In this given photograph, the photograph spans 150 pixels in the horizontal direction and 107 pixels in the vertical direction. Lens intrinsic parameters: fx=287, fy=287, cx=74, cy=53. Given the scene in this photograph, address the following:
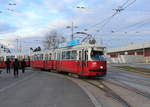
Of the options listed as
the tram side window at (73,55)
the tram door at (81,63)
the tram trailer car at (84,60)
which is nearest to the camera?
the tram trailer car at (84,60)

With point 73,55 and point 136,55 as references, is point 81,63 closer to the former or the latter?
point 73,55

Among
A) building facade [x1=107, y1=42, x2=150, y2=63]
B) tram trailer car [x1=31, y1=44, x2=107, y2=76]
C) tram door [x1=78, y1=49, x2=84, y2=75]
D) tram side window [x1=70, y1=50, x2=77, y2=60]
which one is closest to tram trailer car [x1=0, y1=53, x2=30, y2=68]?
tram trailer car [x1=31, y1=44, x2=107, y2=76]

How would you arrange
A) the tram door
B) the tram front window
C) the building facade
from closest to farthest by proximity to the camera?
the tram front window, the tram door, the building facade

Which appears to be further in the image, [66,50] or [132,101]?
[66,50]

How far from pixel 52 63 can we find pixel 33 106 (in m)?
25.4

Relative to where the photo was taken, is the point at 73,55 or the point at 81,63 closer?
the point at 81,63

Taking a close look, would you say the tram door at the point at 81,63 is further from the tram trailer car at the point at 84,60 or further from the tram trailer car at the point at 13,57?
the tram trailer car at the point at 13,57

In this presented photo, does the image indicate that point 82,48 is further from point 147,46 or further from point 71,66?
point 147,46

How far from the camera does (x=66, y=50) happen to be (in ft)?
91.7

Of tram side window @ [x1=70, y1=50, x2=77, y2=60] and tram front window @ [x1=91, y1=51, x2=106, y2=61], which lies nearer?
tram front window @ [x1=91, y1=51, x2=106, y2=61]

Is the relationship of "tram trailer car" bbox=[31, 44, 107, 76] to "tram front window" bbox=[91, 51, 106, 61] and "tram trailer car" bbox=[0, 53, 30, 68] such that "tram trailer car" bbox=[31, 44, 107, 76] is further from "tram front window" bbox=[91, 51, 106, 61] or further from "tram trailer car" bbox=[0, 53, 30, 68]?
"tram trailer car" bbox=[0, 53, 30, 68]

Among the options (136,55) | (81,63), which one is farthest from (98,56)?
(136,55)

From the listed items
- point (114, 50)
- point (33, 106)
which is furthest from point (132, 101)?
point (114, 50)

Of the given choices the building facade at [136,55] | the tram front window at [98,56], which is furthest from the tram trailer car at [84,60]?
the building facade at [136,55]
